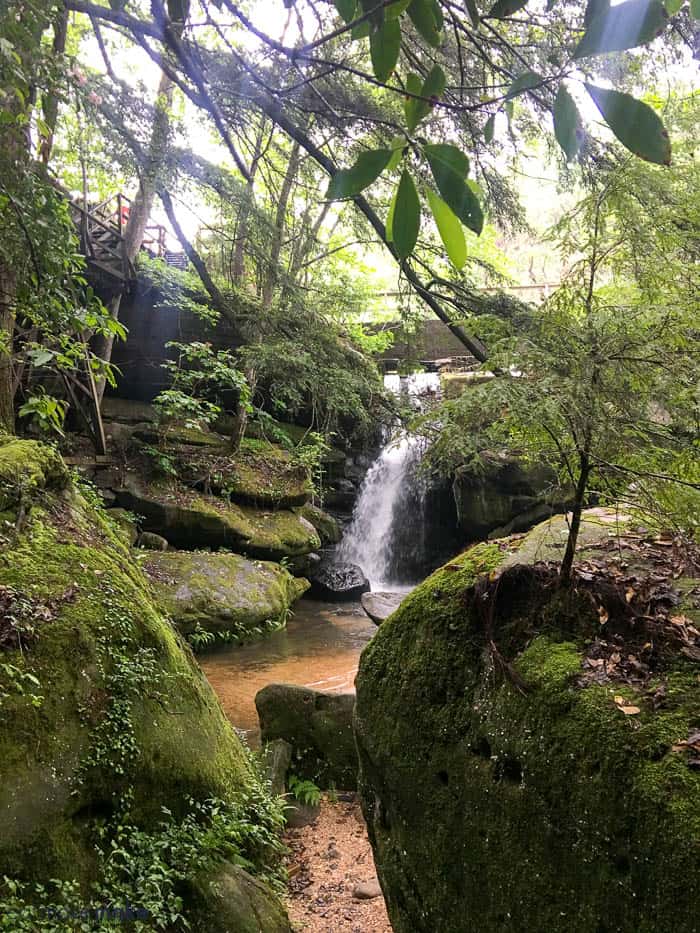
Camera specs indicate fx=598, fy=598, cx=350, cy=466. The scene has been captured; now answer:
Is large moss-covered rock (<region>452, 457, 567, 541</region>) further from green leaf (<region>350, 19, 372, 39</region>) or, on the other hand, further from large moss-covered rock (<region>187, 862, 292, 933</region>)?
green leaf (<region>350, 19, 372, 39</region>)

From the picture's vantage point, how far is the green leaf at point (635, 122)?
2.02ft

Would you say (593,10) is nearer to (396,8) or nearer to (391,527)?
(396,8)

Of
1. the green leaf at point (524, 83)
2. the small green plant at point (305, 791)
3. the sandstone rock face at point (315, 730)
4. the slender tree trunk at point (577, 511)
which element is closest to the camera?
the green leaf at point (524, 83)

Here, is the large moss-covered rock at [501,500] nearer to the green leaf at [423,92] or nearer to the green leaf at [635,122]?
the green leaf at [423,92]

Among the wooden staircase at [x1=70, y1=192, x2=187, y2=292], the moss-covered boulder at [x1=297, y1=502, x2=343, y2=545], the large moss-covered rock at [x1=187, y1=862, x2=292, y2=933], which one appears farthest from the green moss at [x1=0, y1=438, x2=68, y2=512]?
the moss-covered boulder at [x1=297, y1=502, x2=343, y2=545]

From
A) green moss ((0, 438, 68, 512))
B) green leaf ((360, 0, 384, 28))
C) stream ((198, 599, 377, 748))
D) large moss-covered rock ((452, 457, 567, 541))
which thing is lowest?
stream ((198, 599, 377, 748))

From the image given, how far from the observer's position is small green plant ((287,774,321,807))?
176 inches

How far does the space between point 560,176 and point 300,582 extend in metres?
7.32

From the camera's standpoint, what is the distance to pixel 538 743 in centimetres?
204

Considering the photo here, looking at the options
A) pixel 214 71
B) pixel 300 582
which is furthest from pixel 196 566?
pixel 214 71

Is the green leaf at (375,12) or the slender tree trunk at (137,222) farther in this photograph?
the slender tree trunk at (137,222)

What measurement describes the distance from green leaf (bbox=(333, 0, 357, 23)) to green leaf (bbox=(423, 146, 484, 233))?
1.14 ft

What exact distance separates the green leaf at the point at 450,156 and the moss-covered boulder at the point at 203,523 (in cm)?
944

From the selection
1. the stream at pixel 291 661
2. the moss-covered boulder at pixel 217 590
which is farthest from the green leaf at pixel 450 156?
the moss-covered boulder at pixel 217 590
